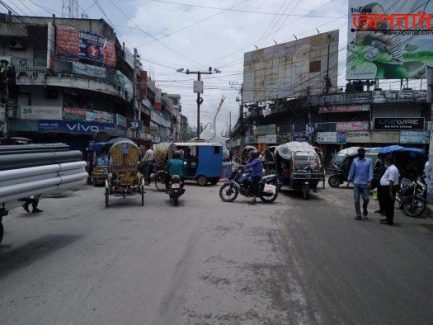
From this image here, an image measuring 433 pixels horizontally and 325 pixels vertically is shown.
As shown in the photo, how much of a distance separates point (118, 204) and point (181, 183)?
6.37 ft

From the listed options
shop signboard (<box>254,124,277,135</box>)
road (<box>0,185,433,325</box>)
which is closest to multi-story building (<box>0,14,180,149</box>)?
road (<box>0,185,433,325</box>)

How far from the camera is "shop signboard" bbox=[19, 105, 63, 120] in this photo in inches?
1316

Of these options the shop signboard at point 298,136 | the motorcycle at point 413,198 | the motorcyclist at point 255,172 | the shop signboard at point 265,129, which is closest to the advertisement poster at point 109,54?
the shop signboard at point 298,136

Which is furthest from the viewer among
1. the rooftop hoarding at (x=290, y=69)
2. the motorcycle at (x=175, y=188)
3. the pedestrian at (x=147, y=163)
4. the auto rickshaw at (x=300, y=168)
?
the rooftop hoarding at (x=290, y=69)

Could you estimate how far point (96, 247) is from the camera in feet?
25.8

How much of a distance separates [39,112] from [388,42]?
30209 mm

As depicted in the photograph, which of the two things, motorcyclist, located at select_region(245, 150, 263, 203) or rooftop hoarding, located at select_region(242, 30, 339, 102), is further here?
rooftop hoarding, located at select_region(242, 30, 339, 102)

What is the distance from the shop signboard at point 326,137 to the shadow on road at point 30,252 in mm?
37301

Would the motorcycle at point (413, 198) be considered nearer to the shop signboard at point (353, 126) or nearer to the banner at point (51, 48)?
the banner at point (51, 48)

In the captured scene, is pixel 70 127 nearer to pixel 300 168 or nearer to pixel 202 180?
pixel 202 180

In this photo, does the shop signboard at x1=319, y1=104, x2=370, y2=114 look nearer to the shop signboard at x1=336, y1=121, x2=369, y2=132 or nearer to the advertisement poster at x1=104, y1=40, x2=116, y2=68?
the shop signboard at x1=336, y1=121, x2=369, y2=132

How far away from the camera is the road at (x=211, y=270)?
191 inches

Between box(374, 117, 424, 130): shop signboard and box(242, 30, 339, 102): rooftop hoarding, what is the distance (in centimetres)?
705

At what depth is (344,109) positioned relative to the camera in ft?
144
